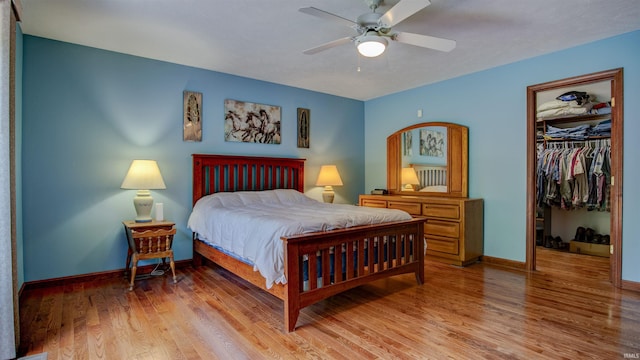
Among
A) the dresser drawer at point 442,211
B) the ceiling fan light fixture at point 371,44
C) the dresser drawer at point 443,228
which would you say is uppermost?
the ceiling fan light fixture at point 371,44

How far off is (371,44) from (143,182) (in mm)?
2613

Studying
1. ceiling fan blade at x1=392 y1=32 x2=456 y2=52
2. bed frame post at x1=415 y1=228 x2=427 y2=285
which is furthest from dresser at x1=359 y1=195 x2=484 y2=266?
ceiling fan blade at x1=392 y1=32 x2=456 y2=52

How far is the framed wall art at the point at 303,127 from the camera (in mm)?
5215

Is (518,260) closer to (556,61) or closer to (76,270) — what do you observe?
(556,61)

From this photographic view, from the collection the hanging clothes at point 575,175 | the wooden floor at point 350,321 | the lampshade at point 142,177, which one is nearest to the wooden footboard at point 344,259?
the wooden floor at point 350,321

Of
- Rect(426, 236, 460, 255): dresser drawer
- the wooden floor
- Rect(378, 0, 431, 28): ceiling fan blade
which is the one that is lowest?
the wooden floor

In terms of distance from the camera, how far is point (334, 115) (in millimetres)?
5684

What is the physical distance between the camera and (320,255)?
2.66 metres

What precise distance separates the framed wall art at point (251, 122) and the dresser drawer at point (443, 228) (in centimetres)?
244

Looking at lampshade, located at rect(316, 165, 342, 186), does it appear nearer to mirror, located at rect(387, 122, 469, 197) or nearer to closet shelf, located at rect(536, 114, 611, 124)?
mirror, located at rect(387, 122, 469, 197)

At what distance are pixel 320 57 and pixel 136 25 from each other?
184 centimetres

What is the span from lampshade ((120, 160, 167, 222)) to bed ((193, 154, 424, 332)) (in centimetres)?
63

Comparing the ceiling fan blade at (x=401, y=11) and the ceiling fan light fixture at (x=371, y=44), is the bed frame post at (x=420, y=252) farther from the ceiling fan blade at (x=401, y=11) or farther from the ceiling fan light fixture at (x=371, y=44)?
the ceiling fan blade at (x=401, y=11)

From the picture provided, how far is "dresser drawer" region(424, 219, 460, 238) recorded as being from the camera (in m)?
4.17
